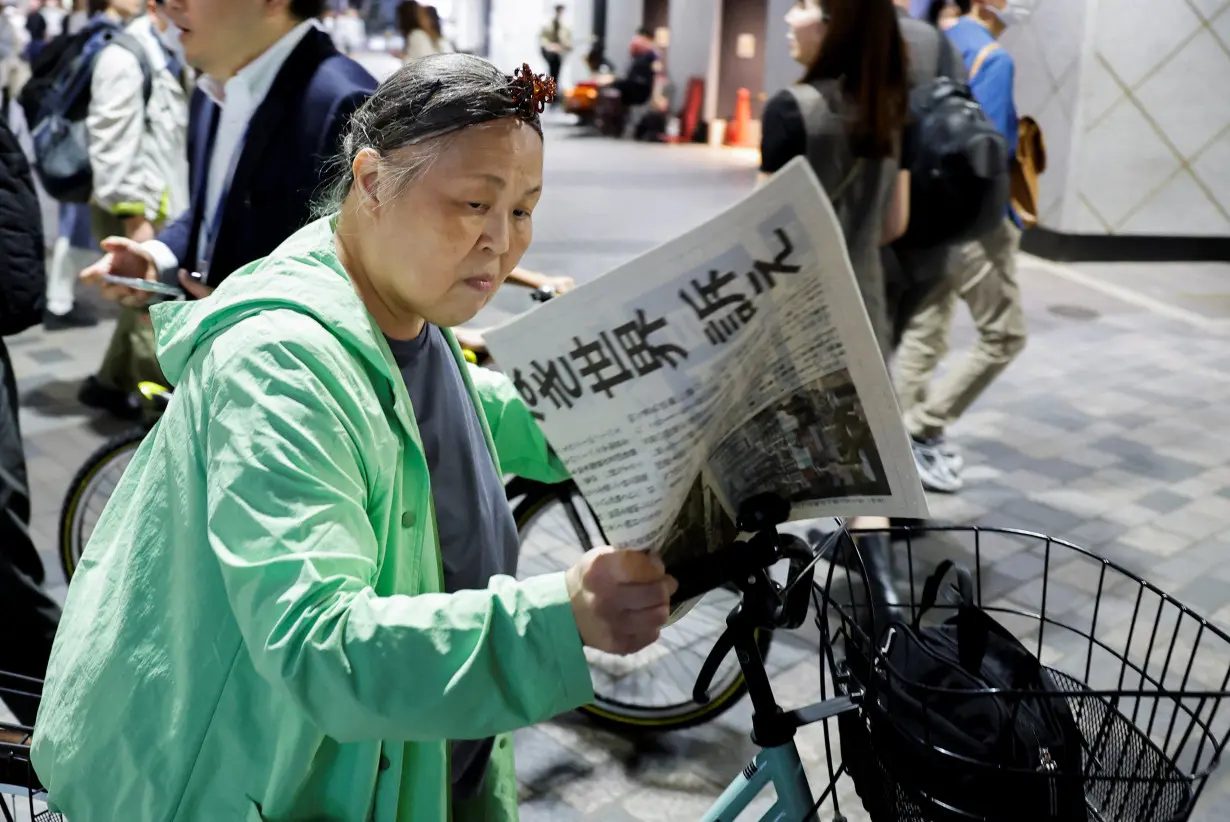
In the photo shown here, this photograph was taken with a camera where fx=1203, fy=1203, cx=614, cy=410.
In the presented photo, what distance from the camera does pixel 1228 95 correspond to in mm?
9055

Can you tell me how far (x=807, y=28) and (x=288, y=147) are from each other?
1.56m

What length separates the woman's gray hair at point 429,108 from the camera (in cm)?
122

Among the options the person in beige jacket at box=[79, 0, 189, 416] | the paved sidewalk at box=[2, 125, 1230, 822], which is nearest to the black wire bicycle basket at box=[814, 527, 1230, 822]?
the paved sidewalk at box=[2, 125, 1230, 822]

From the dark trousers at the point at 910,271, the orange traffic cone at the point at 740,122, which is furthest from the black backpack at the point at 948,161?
the orange traffic cone at the point at 740,122

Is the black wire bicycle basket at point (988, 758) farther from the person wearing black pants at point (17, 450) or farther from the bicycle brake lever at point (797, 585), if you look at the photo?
the person wearing black pants at point (17, 450)

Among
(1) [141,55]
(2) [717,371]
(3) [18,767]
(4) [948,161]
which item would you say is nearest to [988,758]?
(2) [717,371]

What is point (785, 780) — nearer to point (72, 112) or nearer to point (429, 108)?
point (429, 108)

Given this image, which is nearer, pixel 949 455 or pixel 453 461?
pixel 453 461

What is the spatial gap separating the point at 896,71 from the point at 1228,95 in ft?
23.1

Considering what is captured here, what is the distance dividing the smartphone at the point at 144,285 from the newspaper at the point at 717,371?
1.82m

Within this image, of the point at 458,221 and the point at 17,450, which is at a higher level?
the point at 458,221

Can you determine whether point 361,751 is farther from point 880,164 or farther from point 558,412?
point 880,164

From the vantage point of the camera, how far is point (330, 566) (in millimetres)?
1035

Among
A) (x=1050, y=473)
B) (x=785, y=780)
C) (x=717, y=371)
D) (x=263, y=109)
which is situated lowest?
(x=1050, y=473)
